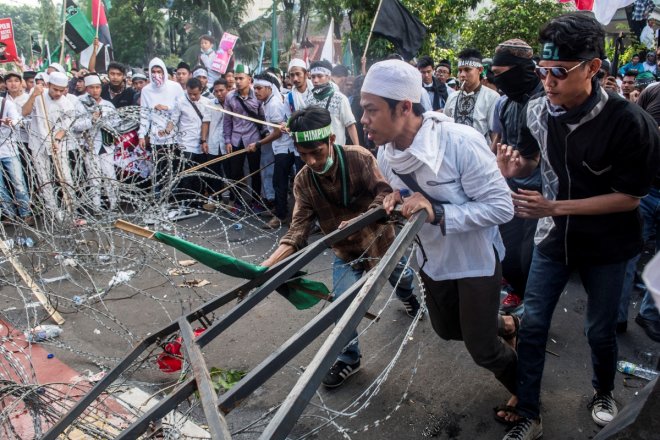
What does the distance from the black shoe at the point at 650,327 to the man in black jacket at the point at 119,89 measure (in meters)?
7.83

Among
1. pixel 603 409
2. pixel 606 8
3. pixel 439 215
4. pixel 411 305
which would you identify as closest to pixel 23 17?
pixel 606 8

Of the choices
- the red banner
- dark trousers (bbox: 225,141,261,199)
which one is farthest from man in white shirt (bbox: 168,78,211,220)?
the red banner

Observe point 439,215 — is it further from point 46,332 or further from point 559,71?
point 46,332

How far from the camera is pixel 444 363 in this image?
3.63 m

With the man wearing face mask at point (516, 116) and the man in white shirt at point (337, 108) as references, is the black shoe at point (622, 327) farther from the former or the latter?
the man in white shirt at point (337, 108)

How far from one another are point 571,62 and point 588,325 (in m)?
1.36

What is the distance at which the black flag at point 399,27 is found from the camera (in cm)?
782

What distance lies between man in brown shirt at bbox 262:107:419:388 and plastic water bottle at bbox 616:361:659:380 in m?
1.66

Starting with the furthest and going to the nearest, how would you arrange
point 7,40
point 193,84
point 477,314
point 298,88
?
point 7,40, point 193,84, point 298,88, point 477,314

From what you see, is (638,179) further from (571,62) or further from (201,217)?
(201,217)

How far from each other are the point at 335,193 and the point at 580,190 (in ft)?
4.67

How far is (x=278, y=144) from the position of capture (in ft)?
24.3

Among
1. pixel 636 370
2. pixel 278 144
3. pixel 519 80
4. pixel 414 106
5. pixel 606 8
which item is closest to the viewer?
pixel 414 106

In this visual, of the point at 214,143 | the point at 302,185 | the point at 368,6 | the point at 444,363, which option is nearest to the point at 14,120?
the point at 214,143
